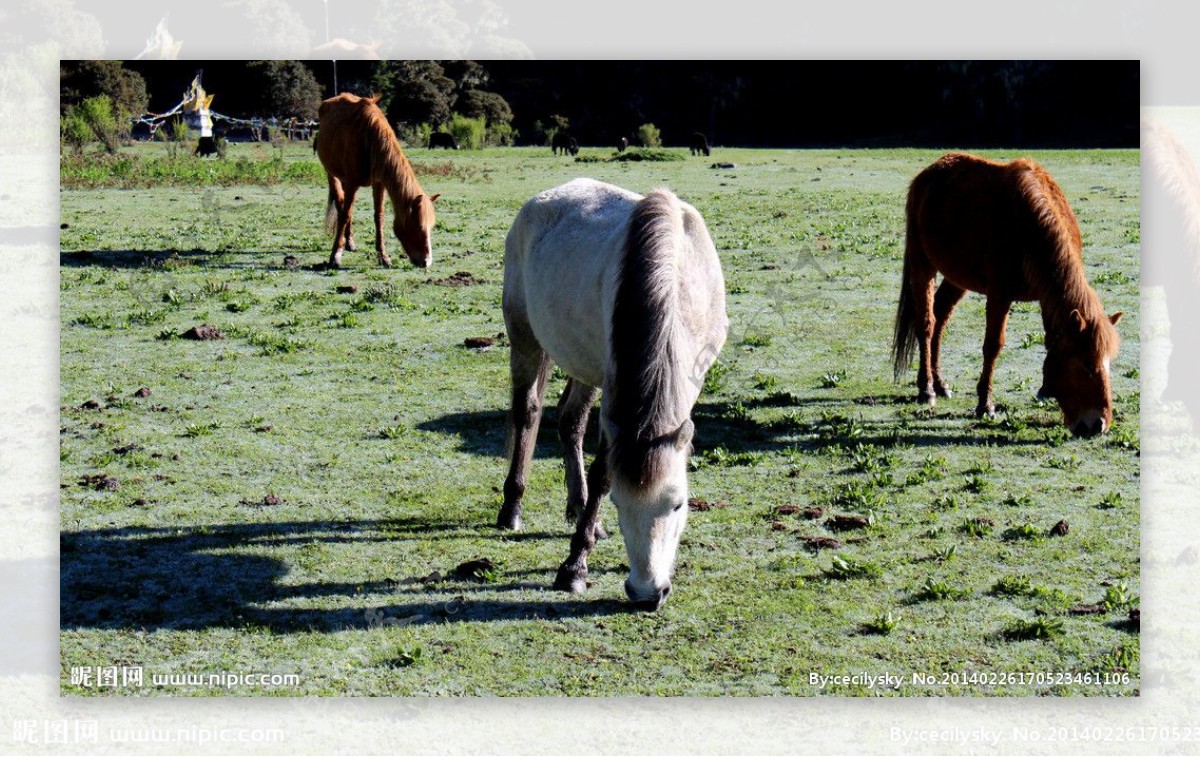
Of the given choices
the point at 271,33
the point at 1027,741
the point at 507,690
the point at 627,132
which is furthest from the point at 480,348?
the point at 1027,741

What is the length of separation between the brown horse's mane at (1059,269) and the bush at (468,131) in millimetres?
4467

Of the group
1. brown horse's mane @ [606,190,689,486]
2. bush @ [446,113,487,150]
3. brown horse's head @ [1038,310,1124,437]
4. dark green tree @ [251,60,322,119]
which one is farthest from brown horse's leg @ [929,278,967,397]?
dark green tree @ [251,60,322,119]

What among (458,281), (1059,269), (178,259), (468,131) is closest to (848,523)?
(1059,269)

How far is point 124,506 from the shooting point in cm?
827

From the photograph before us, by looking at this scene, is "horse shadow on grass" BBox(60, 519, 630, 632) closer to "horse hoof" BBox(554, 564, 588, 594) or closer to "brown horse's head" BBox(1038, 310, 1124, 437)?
"horse hoof" BBox(554, 564, 588, 594)

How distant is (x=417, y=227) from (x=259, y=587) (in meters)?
8.02

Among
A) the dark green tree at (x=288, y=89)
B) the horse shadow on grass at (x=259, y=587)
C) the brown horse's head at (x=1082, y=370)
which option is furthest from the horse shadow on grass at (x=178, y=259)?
the brown horse's head at (x=1082, y=370)

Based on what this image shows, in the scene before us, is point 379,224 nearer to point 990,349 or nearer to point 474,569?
point 990,349

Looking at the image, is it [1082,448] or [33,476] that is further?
[1082,448]

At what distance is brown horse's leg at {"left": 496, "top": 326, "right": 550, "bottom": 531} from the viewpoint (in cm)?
798

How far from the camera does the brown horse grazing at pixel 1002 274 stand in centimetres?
880

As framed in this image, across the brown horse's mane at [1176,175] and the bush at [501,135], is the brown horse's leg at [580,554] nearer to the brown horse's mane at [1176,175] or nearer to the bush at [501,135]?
the brown horse's mane at [1176,175]

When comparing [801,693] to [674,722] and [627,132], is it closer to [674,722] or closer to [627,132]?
[674,722]

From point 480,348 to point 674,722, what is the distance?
6.21 meters
